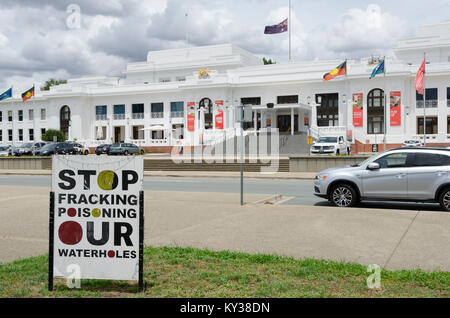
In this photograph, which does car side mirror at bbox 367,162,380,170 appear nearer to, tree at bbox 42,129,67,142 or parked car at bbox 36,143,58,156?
parked car at bbox 36,143,58,156

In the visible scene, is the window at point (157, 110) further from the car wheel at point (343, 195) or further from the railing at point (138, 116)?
the car wheel at point (343, 195)

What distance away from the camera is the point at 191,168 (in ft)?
101

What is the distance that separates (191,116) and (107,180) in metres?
55.4

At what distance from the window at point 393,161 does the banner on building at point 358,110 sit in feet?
134

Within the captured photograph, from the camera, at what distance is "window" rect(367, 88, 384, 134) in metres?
51.2

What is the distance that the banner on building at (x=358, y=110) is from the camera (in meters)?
51.9

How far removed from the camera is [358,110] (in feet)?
171

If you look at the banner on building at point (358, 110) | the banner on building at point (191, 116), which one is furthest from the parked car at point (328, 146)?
the banner on building at point (191, 116)

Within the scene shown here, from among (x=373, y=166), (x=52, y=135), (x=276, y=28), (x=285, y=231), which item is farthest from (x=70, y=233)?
(x=52, y=135)

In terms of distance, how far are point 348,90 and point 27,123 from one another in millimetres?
48467

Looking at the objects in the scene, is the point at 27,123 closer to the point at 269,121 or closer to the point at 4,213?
the point at 269,121
